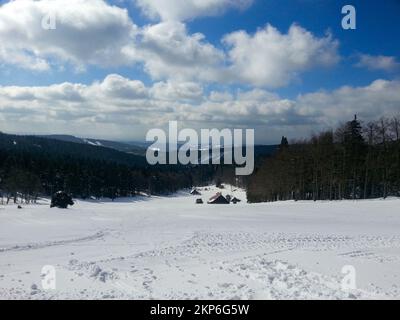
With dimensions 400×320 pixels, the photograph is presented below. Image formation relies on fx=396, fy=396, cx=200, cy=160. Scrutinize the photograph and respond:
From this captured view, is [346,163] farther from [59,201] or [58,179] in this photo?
[58,179]

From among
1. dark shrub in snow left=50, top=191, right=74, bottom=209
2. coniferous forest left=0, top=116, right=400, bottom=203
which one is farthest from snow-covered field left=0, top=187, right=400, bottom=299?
coniferous forest left=0, top=116, right=400, bottom=203

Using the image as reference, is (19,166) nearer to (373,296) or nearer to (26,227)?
(26,227)

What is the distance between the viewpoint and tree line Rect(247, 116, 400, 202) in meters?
54.3

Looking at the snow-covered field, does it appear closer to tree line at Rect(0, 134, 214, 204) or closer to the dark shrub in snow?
the dark shrub in snow

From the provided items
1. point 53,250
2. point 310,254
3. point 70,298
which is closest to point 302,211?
point 310,254

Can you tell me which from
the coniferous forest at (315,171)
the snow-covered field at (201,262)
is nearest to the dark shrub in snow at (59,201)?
the snow-covered field at (201,262)

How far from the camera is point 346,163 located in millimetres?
56250

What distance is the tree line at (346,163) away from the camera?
54312 millimetres

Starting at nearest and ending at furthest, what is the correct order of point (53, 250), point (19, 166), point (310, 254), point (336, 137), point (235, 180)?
point (310, 254), point (53, 250), point (336, 137), point (19, 166), point (235, 180)

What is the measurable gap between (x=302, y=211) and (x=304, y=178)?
21.5m

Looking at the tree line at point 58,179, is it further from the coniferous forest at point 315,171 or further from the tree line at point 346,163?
the tree line at point 346,163

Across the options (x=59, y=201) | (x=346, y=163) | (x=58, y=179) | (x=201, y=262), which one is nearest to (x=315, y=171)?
(x=346, y=163)

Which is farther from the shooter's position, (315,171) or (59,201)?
(315,171)

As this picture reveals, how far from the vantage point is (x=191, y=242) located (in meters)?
20.5
